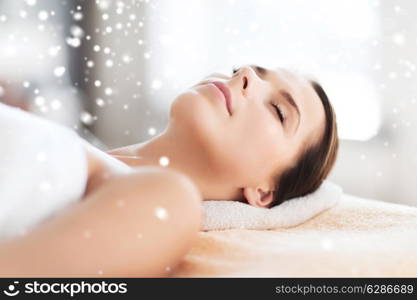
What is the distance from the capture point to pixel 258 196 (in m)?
1.28

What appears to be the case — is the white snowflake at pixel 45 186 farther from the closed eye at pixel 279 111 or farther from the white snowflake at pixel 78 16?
the white snowflake at pixel 78 16

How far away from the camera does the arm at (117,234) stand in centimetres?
69

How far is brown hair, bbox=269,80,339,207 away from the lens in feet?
4.24

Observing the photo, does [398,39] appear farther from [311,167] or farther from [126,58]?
[311,167]

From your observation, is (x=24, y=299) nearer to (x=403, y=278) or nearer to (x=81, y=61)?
(x=403, y=278)

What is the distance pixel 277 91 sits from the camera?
123 cm

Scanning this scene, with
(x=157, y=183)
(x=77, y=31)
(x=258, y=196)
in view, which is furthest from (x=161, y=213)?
(x=77, y=31)

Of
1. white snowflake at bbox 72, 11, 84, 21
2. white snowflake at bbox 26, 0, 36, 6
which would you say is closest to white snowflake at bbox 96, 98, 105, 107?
white snowflake at bbox 72, 11, 84, 21

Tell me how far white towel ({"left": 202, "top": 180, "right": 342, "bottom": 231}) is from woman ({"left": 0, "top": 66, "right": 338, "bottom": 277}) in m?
0.05

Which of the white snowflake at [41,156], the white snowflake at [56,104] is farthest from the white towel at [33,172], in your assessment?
the white snowflake at [56,104]

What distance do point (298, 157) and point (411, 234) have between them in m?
0.32

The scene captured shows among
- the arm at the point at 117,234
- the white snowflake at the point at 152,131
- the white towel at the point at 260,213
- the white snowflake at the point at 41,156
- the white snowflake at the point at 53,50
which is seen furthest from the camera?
the white snowflake at the point at 53,50

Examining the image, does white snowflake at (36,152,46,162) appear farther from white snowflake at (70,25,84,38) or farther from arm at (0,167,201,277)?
white snowflake at (70,25,84,38)

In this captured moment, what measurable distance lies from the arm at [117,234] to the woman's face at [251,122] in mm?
369
